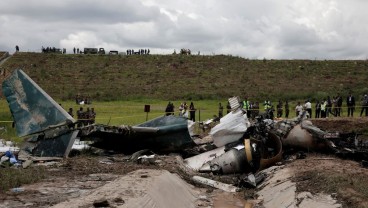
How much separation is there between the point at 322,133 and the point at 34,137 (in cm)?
951

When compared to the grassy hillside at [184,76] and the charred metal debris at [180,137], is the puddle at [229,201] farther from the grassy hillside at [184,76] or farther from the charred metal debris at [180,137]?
the grassy hillside at [184,76]

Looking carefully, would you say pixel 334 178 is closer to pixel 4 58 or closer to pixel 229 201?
pixel 229 201

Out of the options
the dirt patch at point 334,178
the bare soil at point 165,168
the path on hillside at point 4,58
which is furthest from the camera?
the path on hillside at point 4,58

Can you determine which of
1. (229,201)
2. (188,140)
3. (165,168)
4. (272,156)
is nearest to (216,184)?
(229,201)

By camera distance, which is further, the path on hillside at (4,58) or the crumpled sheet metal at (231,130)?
the path on hillside at (4,58)

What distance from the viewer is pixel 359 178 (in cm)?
1270

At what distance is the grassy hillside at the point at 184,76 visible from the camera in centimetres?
5153

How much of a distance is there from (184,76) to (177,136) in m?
41.9

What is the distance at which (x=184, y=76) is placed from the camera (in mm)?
59562

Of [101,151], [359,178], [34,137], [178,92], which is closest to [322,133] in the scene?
[359,178]

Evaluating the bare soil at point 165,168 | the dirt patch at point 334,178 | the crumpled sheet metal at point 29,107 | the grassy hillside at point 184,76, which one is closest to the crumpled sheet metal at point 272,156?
the bare soil at point 165,168

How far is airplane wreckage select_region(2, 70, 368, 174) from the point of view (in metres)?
16.8

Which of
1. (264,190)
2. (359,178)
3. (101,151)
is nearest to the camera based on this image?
(359,178)

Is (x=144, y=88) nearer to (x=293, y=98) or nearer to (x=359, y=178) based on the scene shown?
(x=293, y=98)
